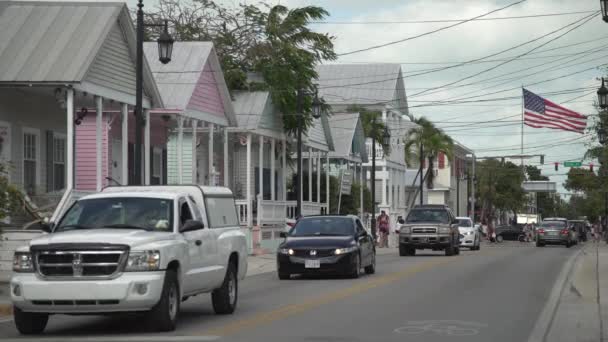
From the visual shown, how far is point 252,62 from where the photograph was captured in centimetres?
5550

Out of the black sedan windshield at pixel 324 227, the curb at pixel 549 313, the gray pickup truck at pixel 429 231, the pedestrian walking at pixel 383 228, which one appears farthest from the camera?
the pedestrian walking at pixel 383 228

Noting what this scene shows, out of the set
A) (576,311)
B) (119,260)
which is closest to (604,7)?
(576,311)

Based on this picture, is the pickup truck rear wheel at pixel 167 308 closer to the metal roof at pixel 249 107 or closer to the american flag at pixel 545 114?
the metal roof at pixel 249 107

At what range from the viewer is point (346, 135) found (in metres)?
64.7

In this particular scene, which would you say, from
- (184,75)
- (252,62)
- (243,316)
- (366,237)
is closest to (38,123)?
(184,75)

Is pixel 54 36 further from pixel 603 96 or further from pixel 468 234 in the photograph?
pixel 468 234

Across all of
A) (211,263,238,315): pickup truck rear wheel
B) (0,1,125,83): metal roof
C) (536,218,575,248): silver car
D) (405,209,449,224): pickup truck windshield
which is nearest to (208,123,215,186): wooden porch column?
(405,209,449,224): pickup truck windshield

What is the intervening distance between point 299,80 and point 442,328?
35603 mm

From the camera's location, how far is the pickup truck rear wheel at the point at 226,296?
1769 centimetres

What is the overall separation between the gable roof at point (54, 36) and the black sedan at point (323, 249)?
6660mm

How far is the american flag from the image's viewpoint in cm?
4912

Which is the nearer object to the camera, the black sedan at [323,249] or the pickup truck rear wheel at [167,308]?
the pickup truck rear wheel at [167,308]

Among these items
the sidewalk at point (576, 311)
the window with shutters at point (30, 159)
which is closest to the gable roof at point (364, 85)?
the window with shutters at point (30, 159)

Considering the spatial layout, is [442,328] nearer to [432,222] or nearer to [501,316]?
[501,316]
